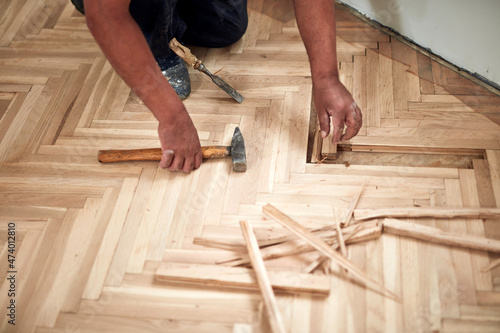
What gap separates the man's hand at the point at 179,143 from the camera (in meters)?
1.81

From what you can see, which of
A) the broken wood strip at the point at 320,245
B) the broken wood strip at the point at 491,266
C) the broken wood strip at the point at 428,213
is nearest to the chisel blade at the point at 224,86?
the broken wood strip at the point at 320,245

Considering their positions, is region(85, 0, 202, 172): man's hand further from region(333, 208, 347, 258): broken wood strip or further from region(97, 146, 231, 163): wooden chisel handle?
region(333, 208, 347, 258): broken wood strip

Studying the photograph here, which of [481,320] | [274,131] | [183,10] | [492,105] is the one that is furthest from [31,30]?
[481,320]

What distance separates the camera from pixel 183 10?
2479 mm

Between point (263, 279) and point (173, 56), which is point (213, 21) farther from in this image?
point (263, 279)

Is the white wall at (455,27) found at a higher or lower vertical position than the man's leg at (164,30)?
higher

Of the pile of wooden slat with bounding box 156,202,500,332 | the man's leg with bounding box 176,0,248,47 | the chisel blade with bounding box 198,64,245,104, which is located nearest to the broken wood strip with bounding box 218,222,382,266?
the pile of wooden slat with bounding box 156,202,500,332

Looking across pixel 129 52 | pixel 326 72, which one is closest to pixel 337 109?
pixel 326 72

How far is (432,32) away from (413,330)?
4.81 ft

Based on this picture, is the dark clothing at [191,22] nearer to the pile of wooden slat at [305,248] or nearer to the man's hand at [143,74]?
the man's hand at [143,74]

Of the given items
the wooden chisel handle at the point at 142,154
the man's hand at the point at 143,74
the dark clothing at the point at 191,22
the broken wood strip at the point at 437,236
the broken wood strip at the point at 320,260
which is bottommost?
the broken wood strip at the point at 320,260

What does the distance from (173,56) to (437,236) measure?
4.79 feet

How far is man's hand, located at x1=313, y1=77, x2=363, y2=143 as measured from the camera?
1.84m

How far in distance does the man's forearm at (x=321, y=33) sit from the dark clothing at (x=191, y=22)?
22.9 inches
